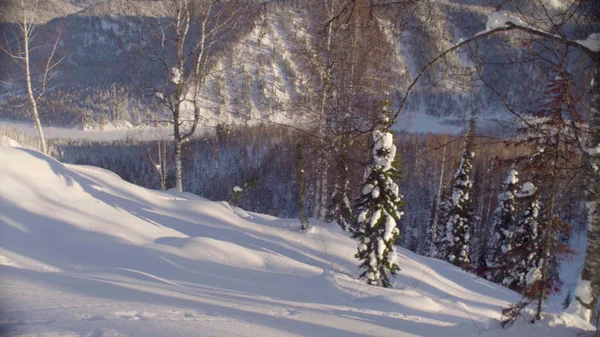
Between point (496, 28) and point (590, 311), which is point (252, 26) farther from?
point (590, 311)

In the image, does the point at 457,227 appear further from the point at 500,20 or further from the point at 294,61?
the point at 500,20

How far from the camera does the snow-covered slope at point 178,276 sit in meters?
3.44

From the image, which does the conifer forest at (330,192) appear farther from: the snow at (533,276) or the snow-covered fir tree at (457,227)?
the snow-covered fir tree at (457,227)

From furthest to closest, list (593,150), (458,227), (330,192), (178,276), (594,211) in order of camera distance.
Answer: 1. (458,227)
2. (330,192)
3. (178,276)
4. (594,211)
5. (593,150)

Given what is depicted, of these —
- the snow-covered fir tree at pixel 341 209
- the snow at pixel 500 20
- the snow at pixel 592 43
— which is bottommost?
the snow-covered fir tree at pixel 341 209

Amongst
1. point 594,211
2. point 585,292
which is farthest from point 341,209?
point 594,211

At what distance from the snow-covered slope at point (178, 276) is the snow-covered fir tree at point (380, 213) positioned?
3.08 feet

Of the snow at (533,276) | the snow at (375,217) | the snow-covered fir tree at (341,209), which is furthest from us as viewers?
the snow-covered fir tree at (341,209)

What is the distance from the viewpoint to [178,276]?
5.79 meters

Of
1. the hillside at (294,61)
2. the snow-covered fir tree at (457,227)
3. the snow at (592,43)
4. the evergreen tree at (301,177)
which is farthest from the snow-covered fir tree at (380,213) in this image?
the snow-covered fir tree at (457,227)

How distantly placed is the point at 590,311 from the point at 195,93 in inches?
428

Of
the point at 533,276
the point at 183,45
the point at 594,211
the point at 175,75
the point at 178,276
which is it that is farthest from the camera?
the point at 183,45

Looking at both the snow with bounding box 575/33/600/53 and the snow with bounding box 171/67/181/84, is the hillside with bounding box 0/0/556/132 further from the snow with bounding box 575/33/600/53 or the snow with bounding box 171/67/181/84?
the snow with bounding box 171/67/181/84

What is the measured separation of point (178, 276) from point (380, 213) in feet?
15.3
